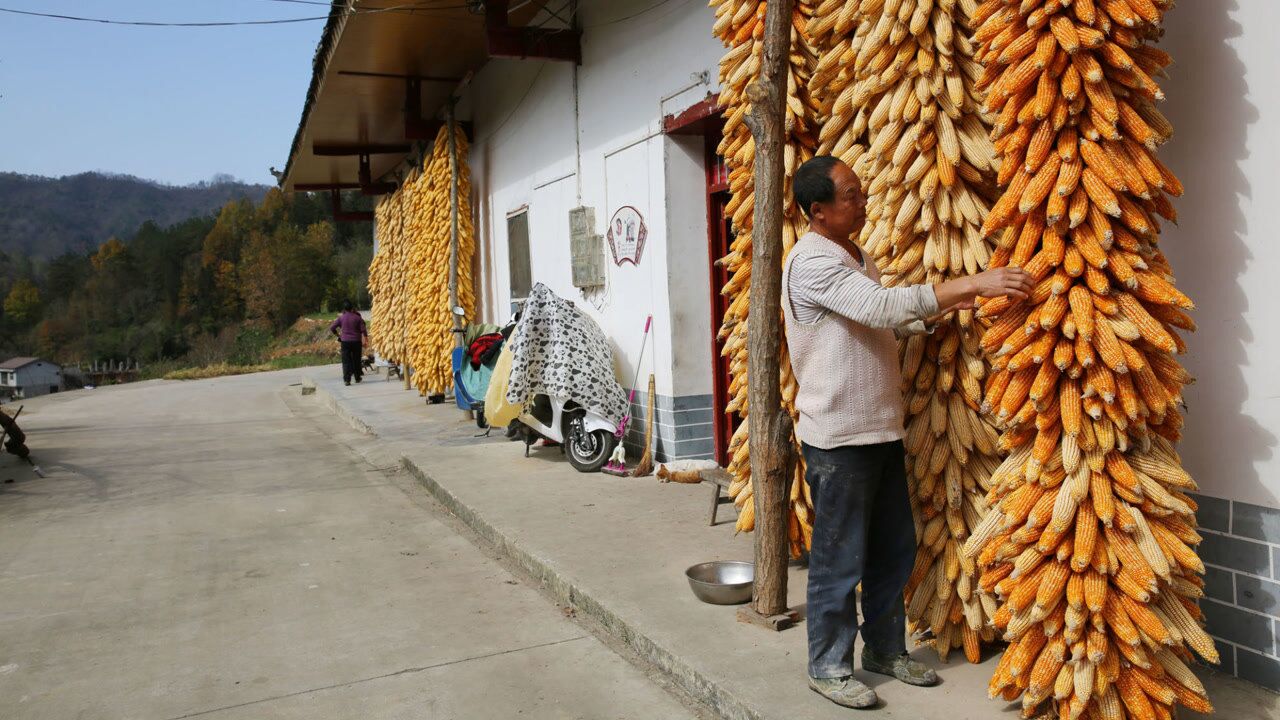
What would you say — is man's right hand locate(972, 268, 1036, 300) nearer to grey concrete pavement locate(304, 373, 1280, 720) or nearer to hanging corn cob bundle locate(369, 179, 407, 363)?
grey concrete pavement locate(304, 373, 1280, 720)

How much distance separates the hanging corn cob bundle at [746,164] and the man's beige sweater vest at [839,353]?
1112 mm

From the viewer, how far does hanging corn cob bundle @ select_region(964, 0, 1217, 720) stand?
119 inches

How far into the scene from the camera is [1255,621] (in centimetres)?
340

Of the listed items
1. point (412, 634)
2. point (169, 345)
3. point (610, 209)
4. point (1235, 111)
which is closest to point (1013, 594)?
point (1235, 111)

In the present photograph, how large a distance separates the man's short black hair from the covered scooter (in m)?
5.21

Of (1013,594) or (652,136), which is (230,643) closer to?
(1013,594)

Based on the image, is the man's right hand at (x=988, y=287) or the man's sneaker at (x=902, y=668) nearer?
the man's right hand at (x=988, y=287)

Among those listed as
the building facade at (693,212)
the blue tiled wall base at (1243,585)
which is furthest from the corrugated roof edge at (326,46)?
the blue tiled wall base at (1243,585)

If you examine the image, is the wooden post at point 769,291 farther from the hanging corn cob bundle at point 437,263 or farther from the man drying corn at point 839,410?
the hanging corn cob bundle at point 437,263

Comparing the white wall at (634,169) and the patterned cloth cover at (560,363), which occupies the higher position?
the white wall at (634,169)

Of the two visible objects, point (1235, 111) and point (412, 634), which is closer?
point (1235, 111)

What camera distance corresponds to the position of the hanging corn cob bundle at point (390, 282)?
1909 centimetres

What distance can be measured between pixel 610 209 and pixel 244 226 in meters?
92.2

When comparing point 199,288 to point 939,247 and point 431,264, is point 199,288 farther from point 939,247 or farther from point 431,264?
point 939,247
